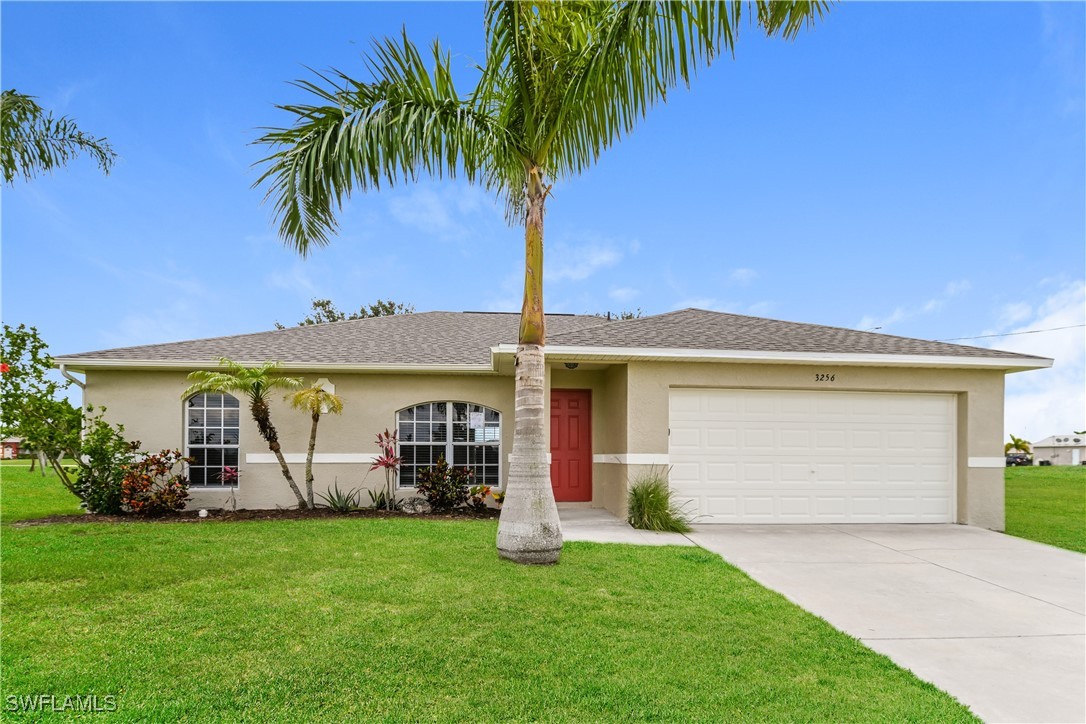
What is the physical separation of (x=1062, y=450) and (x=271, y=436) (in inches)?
1599

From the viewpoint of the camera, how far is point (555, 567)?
6816mm

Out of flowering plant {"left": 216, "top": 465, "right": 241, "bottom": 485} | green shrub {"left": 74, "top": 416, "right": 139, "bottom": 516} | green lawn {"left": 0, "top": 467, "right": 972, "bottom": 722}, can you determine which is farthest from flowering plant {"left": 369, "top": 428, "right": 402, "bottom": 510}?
green shrub {"left": 74, "top": 416, "right": 139, "bottom": 516}

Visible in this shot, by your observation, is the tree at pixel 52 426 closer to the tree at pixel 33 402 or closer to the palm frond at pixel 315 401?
the tree at pixel 33 402

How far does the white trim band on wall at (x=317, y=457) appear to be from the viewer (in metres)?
11.6

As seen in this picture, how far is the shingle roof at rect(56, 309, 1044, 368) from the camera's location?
10.3 m

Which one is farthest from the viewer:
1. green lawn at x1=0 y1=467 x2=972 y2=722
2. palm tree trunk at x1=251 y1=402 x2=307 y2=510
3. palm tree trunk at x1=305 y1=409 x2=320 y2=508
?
palm tree trunk at x1=305 y1=409 x2=320 y2=508

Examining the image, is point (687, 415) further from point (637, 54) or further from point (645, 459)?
point (637, 54)

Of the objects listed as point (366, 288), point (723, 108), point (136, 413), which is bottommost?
point (136, 413)

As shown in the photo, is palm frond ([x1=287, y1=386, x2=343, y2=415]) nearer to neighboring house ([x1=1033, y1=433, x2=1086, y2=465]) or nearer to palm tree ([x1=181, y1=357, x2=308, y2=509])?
palm tree ([x1=181, y1=357, x2=308, y2=509])

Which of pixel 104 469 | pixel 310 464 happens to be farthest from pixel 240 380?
pixel 104 469

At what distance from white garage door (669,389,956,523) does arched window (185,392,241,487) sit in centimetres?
829

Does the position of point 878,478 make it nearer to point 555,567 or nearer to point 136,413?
point 555,567

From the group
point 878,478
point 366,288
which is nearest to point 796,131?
point 878,478

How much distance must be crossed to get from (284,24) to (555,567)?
32.6ft
